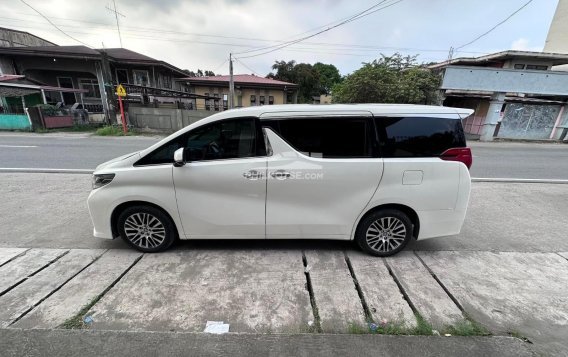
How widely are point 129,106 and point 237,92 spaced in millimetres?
11291

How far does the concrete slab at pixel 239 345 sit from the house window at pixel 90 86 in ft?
83.3

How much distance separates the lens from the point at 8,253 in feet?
10.7

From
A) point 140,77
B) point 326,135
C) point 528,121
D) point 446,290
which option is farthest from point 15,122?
point 528,121

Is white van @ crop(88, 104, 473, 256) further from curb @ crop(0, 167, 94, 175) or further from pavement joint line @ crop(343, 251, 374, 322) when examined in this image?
curb @ crop(0, 167, 94, 175)

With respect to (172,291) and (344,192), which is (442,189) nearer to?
(344,192)

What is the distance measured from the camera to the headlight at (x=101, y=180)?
3.08 m

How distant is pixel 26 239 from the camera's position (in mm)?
3617

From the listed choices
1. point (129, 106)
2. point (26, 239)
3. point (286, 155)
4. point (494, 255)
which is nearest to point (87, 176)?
point (26, 239)

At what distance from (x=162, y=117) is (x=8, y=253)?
15.5 m

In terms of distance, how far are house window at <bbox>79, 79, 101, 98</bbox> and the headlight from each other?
941 inches

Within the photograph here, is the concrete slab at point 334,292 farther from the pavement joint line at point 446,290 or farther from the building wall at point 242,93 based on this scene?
the building wall at point 242,93

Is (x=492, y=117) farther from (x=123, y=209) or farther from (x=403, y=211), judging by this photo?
(x=123, y=209)

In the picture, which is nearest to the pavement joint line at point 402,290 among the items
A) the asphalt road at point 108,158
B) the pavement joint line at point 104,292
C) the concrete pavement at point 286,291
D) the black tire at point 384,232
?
the concrete pavement at point 286,291

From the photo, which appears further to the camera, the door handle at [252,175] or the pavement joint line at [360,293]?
the door handle at [252,175]
